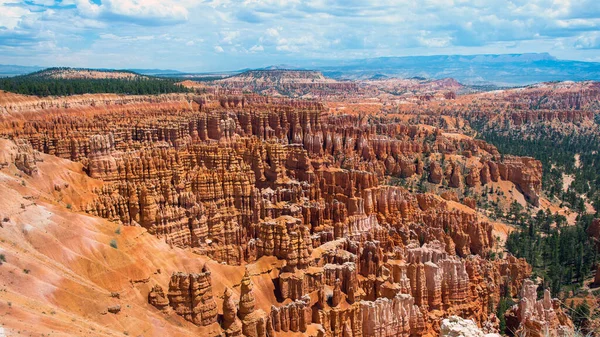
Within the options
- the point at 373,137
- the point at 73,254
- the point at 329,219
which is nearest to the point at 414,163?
the point at 373,137

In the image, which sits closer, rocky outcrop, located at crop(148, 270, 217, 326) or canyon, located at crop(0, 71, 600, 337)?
canyon, located at crop(0, 71, 600, 337)

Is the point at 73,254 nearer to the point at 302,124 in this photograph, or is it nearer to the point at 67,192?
the point at 67,192

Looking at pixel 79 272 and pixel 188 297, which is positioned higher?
pixel 79 272

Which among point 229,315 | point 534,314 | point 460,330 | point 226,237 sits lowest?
point 534,314

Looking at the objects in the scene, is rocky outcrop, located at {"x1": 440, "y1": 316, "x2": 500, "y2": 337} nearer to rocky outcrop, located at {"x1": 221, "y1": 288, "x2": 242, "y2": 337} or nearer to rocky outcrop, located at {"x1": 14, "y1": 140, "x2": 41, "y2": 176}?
rocky outcrop, located at {"x1": 221, "y1": 288, "x2": 242, "y2": 337}

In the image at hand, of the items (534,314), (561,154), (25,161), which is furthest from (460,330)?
(561,154)

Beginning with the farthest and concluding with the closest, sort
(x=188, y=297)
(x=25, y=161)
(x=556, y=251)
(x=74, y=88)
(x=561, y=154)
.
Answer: (x=561, y=154) < (x=74, y=88) < (x=556, y=251) < (x=25, y=161) < (x=188, y=297)

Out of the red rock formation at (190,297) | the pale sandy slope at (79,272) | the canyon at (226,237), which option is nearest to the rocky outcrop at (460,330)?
the canyon at (226,237)

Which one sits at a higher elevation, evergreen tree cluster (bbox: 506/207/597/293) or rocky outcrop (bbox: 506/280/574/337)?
rocky outcrop (bbox: 506/280/574/337)

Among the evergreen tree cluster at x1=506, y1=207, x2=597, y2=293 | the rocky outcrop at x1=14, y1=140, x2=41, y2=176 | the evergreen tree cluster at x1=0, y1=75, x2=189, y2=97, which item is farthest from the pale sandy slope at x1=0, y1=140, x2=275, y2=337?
the evergreen tree cluster at x1=0, y1=75, x2=189, y2=97

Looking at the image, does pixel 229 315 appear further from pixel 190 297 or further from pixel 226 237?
Answer: pixel 226 237

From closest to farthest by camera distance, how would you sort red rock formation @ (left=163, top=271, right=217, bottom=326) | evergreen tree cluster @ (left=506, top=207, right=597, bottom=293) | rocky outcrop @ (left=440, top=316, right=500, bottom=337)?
1. rocky outcrop @ (left=440, top=316, right=500, bottom=337)
2. red rock formation @ (left=163, top=271, right=217, bottom=326)
3. evergreen tree cluster @ (left=506, top=207, right=597, bottom=293)

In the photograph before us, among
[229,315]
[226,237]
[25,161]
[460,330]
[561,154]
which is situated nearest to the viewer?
[460,330]
